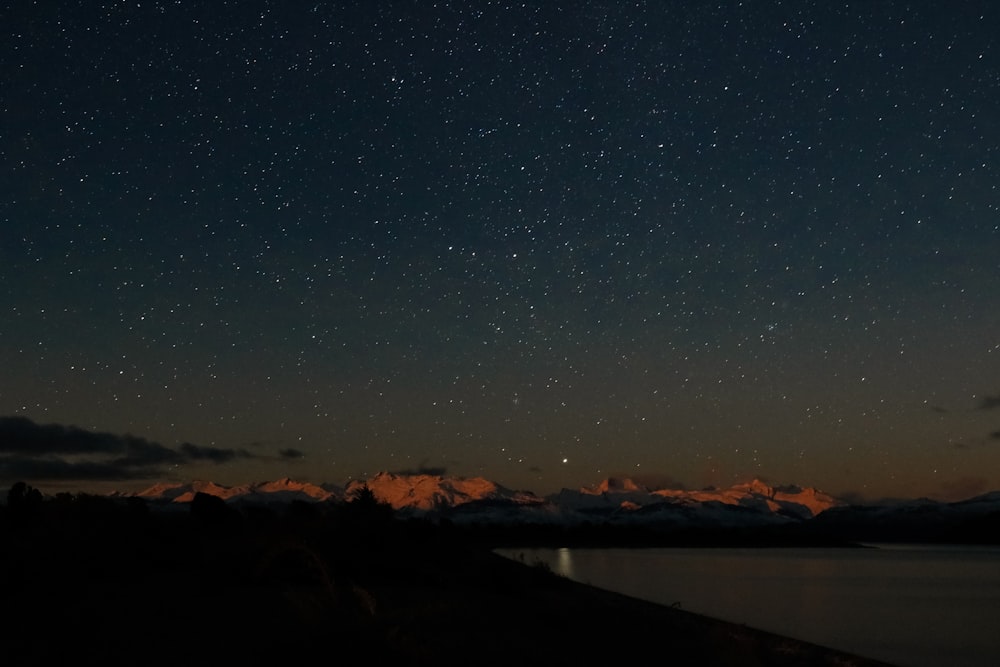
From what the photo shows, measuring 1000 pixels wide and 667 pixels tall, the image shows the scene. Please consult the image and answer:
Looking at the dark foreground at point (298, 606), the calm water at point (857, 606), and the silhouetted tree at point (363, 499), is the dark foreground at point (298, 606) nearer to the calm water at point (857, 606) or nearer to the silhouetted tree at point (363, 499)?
the silhouetted tree at point (363, 499)

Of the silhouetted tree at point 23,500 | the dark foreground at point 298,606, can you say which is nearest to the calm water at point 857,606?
the dark foreground at point 298,606

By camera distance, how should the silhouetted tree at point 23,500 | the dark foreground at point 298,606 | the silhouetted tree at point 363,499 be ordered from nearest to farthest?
the dark foreground at point 298,606 → the silhouetted tree at point 363,499 → the silhouetted tree at point 23,500

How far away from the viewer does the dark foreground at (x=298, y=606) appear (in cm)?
1432

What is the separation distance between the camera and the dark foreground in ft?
47.0

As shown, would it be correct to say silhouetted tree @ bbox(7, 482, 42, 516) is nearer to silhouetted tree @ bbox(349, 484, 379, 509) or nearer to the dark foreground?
the dark foreground

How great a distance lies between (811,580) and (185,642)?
68466 millimetres

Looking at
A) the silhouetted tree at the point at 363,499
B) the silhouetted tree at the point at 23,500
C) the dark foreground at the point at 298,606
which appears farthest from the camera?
the silhouetted tree at the point at 23,500

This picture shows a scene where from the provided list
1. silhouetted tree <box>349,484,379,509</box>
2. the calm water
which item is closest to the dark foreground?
silhouetted tree <box>349,484,379,509</box>

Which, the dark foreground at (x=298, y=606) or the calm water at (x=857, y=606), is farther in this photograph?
the calm water at (x=857, y=606)

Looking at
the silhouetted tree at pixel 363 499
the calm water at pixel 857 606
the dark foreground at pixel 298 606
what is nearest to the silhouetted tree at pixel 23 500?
the dark foreground at pixel 298 606

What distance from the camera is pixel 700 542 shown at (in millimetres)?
199625

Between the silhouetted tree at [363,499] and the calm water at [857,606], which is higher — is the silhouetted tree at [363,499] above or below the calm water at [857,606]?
above

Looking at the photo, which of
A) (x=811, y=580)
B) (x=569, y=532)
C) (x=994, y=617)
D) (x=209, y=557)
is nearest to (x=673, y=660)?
(x=209, y=557)

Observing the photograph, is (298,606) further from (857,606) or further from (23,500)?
(857,606)
